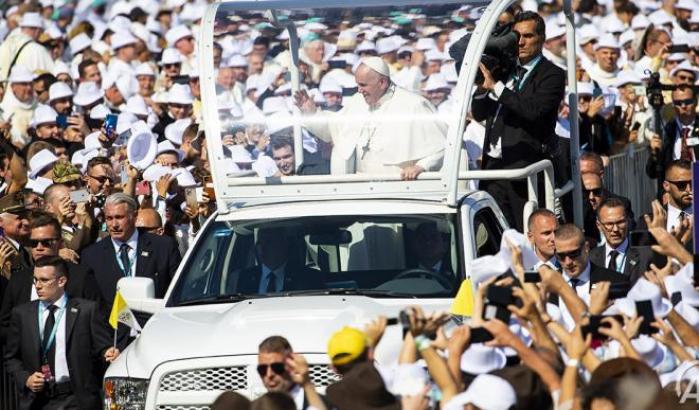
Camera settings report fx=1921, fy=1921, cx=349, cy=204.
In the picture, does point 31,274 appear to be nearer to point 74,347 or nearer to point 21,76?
point 74,347

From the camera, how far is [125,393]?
11.0 metres

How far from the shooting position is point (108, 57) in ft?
83.8

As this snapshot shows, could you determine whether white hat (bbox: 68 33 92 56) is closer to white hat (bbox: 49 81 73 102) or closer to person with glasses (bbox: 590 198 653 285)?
white hat (bbox: 49 81 73 102)

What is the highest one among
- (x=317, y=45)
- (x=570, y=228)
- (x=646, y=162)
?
(x=317, y=45)

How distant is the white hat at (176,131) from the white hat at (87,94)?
115 inches

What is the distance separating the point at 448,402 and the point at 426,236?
11.6ft

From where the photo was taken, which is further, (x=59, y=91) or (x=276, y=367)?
(x=59, y=91)

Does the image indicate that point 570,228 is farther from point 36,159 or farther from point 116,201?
point 36,159

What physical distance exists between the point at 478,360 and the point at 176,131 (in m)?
10.3

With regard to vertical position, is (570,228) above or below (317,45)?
below

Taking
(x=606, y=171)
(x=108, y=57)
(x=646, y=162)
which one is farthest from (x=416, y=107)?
(x=108, y=57)

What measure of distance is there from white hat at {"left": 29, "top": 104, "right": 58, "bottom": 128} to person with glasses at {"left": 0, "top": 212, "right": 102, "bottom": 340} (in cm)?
636

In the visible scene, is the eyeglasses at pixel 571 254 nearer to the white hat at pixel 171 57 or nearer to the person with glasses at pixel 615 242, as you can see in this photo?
the person with glasses at pixel 615 242

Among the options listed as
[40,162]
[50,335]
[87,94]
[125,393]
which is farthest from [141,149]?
[87,94]
